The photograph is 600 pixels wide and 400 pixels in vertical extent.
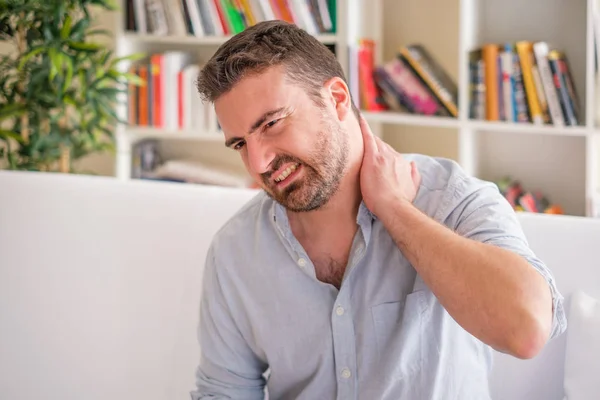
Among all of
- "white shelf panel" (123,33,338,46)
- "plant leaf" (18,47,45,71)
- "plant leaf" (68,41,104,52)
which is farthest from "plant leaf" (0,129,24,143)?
"white shelf panel" (123,33,338,46)

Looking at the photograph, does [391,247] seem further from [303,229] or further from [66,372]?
[66,372]

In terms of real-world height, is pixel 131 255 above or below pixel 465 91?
below

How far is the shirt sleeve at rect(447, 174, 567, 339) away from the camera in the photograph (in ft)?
4.21

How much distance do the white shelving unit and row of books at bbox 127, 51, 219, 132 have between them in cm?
9

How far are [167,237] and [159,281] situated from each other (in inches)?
4.0

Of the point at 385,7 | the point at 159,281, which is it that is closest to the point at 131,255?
the point at 159,281

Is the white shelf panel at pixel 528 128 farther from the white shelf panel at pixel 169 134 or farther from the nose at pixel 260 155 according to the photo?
the nose at pixel 260 155

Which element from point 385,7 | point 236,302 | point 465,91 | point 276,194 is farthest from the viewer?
point 385,7

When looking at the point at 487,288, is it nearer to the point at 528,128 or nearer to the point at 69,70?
the point at 528,128

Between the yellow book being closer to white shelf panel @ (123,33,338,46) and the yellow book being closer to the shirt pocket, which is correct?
white shelf panel @ (123,33,338,46)

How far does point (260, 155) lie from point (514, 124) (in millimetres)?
1844

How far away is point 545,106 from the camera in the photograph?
301cm

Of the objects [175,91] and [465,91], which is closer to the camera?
[465,91]

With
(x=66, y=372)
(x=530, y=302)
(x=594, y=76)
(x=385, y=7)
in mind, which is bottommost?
(x=66, y=372)
